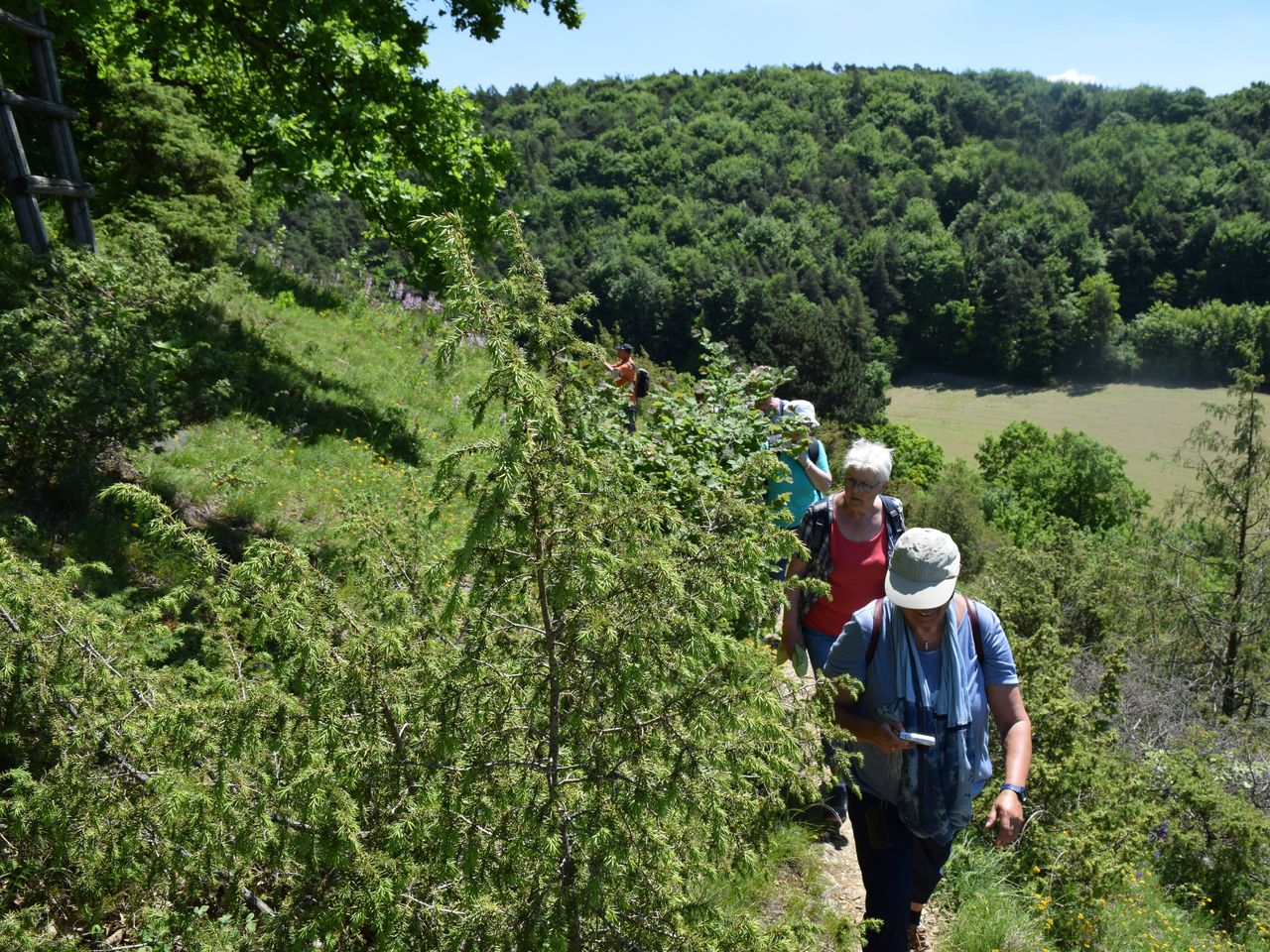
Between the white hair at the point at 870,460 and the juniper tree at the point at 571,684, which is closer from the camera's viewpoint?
the juniper tree at the point at 571,684

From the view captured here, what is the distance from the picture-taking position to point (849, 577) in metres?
4.06

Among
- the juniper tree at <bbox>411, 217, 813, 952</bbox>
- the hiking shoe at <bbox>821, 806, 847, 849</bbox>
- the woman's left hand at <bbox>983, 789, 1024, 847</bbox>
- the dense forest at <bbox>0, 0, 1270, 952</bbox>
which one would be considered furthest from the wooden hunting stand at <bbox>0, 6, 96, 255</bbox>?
the woman's left hand at <bbox>983, 789, 1024, 847</bbox>

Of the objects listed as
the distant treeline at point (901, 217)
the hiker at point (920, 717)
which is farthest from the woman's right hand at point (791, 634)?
the distant treeline at point (901, 217)

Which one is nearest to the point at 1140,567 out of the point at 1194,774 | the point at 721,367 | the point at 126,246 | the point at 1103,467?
the point at 1194,774

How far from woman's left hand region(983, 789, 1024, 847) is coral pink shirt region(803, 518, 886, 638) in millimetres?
1135

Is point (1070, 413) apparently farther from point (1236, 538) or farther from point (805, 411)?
point (805, 411)

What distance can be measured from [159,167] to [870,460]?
9.36 metres

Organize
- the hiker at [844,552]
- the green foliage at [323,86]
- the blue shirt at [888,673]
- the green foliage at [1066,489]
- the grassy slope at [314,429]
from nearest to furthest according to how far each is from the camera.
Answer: the blue shirt at [888,673] → the hiker at [844,552] → the grassy slope at [314,429] → the green foliage at [323,86] → the green foliage at [1066,489]

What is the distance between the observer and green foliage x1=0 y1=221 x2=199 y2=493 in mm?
4879

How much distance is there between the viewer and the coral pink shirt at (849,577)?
405 centimetres

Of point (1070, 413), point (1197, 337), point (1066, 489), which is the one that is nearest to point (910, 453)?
point (1066, 489)

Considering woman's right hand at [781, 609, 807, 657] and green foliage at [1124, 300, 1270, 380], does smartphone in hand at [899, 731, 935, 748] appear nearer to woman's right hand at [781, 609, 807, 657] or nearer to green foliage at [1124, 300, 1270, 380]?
woman's right hand at [781, 609, 807, 657]

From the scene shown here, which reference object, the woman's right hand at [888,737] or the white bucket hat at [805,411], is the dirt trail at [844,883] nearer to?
the woman's right hand at [888,737]

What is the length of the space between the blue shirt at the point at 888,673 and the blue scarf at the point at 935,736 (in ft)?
0.11
